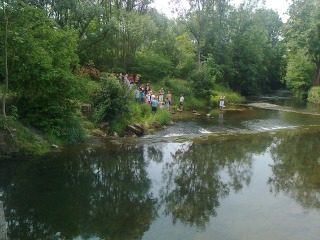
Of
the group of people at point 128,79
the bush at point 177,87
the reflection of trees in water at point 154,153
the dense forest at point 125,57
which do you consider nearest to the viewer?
the reflection of trees in water at point 154,153

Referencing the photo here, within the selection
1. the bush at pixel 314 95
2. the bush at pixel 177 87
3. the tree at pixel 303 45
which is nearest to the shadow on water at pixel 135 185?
the bush at pixel 177 87

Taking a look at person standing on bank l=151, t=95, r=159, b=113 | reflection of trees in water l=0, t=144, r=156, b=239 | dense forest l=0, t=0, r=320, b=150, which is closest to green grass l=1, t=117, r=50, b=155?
dense forest l=0, t=0, r=320, b=150

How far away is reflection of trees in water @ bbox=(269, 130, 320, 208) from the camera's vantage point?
14625 mm

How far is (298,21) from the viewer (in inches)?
2280

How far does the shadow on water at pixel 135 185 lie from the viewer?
447 inches

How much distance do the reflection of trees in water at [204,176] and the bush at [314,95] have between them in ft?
104

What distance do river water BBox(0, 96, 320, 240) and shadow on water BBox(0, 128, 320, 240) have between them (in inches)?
1.2

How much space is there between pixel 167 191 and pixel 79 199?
3.22 meters

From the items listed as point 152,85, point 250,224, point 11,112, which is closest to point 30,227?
point 250,224

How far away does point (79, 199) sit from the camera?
43.3 feet

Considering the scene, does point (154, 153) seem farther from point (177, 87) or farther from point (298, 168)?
point (177, 87)

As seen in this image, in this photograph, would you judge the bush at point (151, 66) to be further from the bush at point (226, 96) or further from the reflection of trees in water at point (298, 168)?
the reflection of trees in water at point (298, 168)

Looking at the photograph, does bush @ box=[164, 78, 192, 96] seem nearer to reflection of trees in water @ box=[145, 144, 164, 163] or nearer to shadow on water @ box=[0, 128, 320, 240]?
shadow on water @ box=[0, 128, 320, 240]

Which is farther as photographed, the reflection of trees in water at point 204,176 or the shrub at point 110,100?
the shrub at point 110,100
